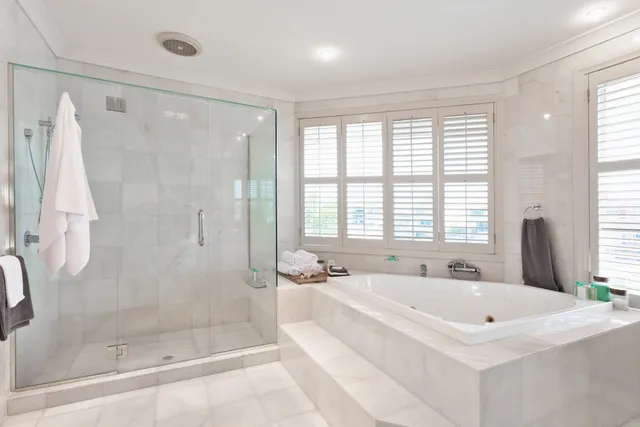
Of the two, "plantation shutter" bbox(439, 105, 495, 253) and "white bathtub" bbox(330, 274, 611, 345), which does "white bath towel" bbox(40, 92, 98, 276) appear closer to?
"white bathtub" bbox(330, 274, 611, 345)

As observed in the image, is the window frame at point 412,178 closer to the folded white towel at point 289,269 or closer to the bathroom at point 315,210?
the bathroom at point 315,210

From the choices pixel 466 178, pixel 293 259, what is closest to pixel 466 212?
pixel 466 178

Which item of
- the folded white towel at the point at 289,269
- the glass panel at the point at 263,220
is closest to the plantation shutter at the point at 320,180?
the folded white towel at the point at 289,269

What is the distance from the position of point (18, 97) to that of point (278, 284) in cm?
213

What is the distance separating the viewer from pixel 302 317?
9.00 ft

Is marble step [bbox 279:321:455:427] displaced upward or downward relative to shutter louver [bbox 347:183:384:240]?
downward

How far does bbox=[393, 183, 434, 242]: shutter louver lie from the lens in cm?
313

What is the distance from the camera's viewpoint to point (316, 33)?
7.55 ft

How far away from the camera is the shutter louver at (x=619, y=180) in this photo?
2.09 meters

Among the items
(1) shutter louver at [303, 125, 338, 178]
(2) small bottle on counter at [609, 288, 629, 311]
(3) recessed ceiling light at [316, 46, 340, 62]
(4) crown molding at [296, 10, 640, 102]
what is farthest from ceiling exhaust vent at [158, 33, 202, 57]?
(2) small bottle on counter at [609, 288, 629, 311]

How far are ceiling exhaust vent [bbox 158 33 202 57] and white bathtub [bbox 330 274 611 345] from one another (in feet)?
7.00

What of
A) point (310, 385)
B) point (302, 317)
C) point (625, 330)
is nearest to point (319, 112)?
point (302, 317)

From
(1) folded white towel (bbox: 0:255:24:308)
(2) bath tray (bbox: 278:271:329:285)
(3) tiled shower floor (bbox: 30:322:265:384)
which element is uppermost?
(1) folded white towel (bbox: 0:255:24:308)

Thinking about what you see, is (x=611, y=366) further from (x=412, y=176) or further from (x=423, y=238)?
(x=412, y=176)
